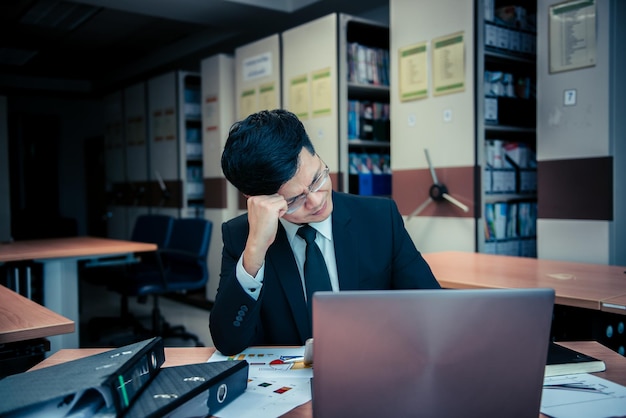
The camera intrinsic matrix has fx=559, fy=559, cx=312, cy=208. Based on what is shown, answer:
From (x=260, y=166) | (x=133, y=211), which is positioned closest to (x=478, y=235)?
(x=260, y=166)

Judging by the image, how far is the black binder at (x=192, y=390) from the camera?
3.14ft

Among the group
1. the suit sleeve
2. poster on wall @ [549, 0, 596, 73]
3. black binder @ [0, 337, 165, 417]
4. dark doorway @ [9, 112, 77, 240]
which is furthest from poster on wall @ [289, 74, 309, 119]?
dark doorway @ [9, 112, 77, 240]

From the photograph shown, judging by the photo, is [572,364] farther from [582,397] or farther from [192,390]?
[192,390]

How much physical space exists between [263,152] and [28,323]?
100cm

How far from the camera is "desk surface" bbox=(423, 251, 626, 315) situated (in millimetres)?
1999

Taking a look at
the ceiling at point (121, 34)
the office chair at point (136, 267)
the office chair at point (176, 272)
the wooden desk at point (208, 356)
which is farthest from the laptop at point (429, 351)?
the ceiling at point (121, 34)

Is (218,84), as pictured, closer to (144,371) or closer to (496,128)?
(496,128)

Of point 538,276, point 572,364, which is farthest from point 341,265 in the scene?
point 538,276

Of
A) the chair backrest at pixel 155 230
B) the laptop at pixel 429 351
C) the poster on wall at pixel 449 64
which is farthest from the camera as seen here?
the chair backrest at pixel 155 230

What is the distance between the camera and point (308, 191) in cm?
143

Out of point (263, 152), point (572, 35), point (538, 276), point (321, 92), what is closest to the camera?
point (263, 152)

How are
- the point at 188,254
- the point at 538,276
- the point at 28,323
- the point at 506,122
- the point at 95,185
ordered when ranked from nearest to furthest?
the point at 28,323
the point at 538,276
the point at 506,122
the point at 188,254
the point at 95,185

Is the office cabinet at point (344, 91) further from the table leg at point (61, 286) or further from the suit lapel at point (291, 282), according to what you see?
the suit lapel at point (291, 282)

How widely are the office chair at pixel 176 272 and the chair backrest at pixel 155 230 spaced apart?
0.26 feet
